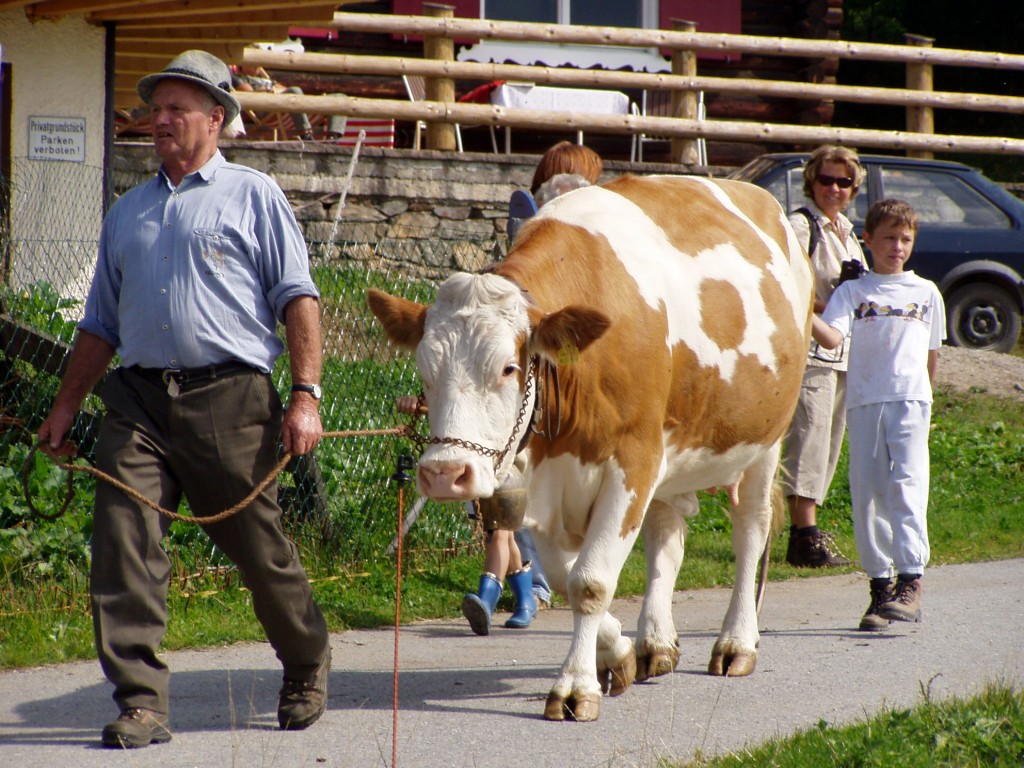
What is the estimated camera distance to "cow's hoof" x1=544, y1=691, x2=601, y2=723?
4.75 metres

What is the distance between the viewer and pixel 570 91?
15.7 metres

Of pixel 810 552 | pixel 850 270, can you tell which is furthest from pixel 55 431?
pixel 810 552

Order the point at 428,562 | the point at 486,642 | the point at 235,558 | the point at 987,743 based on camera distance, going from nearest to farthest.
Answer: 1. the point at 987,743
2. the point at 235,558
3. the point at 486,642
4. the point at 428,562

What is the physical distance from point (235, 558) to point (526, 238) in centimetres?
162

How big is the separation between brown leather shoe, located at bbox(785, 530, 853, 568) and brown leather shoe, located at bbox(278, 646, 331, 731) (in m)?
3.99

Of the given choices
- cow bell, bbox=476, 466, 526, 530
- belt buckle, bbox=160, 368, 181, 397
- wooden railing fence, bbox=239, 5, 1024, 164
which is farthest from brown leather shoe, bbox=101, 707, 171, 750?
wooden railing fence, bbox=239, 5, 1024, 164

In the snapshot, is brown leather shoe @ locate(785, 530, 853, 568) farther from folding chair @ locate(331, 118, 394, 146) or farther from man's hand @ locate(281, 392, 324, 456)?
folding chair @ locate(331, 118, 394, 146)

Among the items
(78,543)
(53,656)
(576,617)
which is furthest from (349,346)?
(576,617)

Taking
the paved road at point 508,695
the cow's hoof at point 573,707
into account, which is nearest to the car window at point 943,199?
the paved road at point 508,695

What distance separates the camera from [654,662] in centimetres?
543

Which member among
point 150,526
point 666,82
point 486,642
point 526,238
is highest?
point 666,82

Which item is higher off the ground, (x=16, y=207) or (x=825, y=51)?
(x=825, y=51)

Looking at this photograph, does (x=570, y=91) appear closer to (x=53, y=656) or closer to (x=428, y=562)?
(x=428, y=562)

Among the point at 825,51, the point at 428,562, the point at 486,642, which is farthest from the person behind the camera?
the point at 825,51
